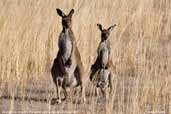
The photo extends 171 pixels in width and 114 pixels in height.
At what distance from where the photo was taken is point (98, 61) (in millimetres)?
8617

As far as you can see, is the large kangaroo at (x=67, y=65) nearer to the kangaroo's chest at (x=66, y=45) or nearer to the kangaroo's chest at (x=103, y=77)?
the kangaroo's chest at (x=66, y=45)

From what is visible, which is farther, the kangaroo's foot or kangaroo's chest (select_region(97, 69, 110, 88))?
kangaroo's chest (select_region(97, 69, 110, 88))

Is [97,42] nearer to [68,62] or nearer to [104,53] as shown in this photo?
[104,53]

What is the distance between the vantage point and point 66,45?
8.35m

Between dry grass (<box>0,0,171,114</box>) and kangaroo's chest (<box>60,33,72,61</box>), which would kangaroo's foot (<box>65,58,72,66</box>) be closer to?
kangaroo's chest (<box>60,33,72,61</box>)

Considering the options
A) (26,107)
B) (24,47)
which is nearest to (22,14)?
(24,47)

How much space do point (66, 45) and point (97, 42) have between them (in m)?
2.58

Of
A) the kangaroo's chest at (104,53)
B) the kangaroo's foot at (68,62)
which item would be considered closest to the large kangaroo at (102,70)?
the kangaroo's chest at (104,53)

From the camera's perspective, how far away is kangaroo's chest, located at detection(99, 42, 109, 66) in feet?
28.1

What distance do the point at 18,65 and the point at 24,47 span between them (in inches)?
30.4

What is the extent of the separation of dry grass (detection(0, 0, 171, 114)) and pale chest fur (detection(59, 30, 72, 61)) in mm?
583

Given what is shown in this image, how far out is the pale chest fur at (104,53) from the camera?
28.1 feet

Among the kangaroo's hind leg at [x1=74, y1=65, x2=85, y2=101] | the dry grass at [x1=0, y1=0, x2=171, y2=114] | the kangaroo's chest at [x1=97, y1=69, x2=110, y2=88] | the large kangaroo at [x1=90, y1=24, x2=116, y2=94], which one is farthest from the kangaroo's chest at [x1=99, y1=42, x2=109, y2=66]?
the kangaroo's hind leg at [x1=74, y1=65, x2=85, y2=101]

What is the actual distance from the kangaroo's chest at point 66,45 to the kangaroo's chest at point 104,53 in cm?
46
